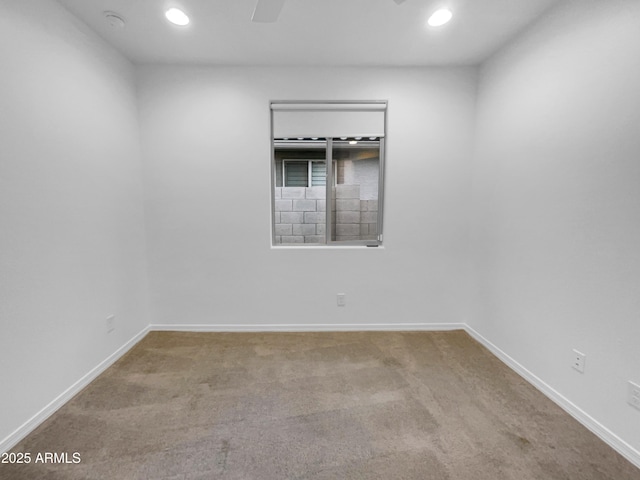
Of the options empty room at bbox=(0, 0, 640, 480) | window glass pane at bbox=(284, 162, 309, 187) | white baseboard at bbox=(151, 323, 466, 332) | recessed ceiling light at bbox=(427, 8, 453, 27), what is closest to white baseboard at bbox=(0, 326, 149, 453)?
empty room at bbox=(0, 0, 640, 480)

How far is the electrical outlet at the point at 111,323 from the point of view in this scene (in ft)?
7.25

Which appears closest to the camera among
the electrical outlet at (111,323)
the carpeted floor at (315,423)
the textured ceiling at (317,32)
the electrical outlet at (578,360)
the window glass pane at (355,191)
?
the carpeted floor at (315,423)

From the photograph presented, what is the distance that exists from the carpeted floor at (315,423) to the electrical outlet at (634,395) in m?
0.29

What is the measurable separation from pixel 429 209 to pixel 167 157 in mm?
2602

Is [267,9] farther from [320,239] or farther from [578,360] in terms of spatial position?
[578,360]

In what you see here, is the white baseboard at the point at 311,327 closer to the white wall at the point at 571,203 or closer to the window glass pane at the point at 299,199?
the white wall at the point at 571,203

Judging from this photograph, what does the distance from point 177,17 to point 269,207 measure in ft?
5.04

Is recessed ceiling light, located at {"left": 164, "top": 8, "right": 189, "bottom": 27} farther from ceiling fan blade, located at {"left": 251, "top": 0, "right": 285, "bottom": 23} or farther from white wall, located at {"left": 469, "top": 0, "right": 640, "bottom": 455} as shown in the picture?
white wall, located at {"left": 469, "top": 0, "right": 640, "bottom": 455}

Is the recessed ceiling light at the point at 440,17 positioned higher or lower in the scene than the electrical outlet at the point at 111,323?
higher

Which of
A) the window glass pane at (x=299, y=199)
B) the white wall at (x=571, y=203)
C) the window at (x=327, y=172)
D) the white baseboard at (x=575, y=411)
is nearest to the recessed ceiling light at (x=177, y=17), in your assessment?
the window at (x=327, y=172)

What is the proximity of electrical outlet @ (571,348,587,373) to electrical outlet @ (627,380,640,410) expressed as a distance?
0.78ft

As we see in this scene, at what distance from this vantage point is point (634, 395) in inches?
54.3

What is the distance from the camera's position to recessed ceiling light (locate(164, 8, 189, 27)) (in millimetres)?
1832

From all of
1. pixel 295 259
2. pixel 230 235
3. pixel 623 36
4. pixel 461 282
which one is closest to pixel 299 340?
pixel 295 259
